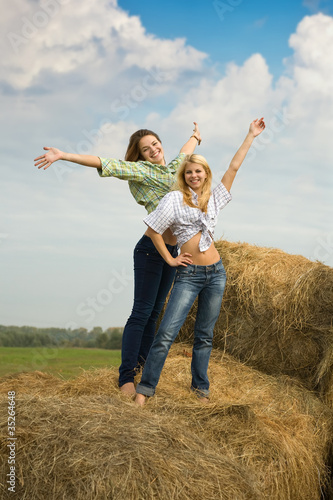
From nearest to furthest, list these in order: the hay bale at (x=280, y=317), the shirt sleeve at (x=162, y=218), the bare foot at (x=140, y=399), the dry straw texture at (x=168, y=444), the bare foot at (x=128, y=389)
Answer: the dry straw texture at (x=168, y=444)
the bare foot at (x=140, y=399)
the shirt sleeve at (x=162, y=218)
the bare foot at (x=128, y=389)
the hay bale at (x=280, y=317)

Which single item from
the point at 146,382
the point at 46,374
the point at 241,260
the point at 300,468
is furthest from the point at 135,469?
the point at 241,260

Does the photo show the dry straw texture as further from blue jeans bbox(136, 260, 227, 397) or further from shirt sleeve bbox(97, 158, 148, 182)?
shirt sleeve bbox(97, 158, 148, 182)

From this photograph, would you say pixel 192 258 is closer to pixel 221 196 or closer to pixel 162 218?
pixel 162 218

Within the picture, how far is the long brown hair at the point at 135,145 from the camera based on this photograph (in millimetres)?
4336

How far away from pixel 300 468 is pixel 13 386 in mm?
2573

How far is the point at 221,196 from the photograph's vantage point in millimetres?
3986

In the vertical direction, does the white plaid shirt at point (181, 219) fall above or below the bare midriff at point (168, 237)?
above

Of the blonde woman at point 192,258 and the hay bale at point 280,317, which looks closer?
the blonde woman at point 192,258

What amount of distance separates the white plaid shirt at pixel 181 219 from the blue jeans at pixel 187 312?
0.21 m

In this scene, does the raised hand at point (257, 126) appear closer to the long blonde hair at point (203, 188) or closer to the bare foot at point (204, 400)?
the long blonde hair at point (203, 188)

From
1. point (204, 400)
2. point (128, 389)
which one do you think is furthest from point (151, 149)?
point (204, 400)

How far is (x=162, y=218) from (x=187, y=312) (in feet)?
2.32

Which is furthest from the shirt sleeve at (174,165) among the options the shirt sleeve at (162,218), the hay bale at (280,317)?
the hay bale at (280,317)

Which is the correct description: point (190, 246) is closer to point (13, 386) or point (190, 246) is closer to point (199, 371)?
point (199, 371)
